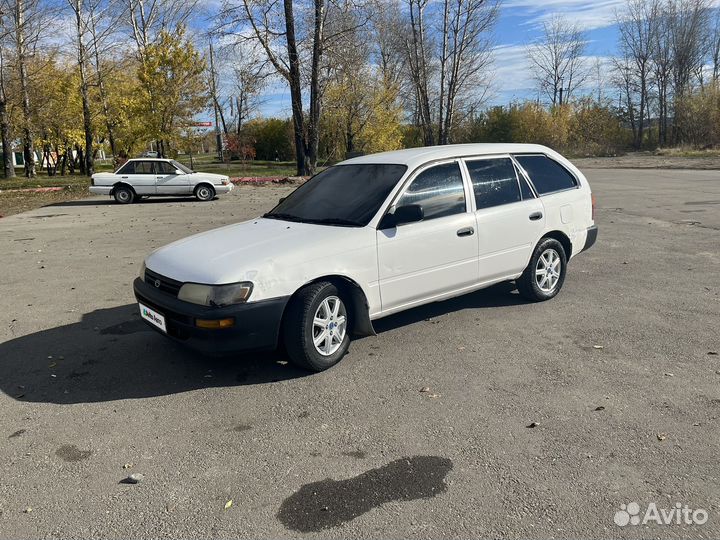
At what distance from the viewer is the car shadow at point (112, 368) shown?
13.4ft

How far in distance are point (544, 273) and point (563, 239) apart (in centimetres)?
51

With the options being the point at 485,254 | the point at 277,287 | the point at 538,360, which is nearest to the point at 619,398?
the point at 538,360

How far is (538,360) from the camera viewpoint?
4.49 metres

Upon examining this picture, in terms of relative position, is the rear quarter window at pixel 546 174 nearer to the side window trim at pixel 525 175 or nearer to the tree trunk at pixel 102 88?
the side window trim at pixel 525 175

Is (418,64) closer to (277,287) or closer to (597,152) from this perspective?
→ (597,152)

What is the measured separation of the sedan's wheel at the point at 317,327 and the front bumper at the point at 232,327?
0.37 feet

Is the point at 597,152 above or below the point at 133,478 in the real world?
above

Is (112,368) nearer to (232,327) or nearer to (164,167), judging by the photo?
(232,327)

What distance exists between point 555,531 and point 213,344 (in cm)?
249

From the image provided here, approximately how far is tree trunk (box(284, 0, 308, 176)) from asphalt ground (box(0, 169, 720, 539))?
2216cm

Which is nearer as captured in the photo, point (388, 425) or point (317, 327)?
point (388, 425)

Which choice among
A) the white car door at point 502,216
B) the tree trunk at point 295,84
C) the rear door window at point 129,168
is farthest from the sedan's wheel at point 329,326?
the tree trunk at point 295,84

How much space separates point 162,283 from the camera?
4.30 metres

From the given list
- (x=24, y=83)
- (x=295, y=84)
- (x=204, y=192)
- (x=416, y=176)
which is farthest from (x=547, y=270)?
(x=24, y=83)
